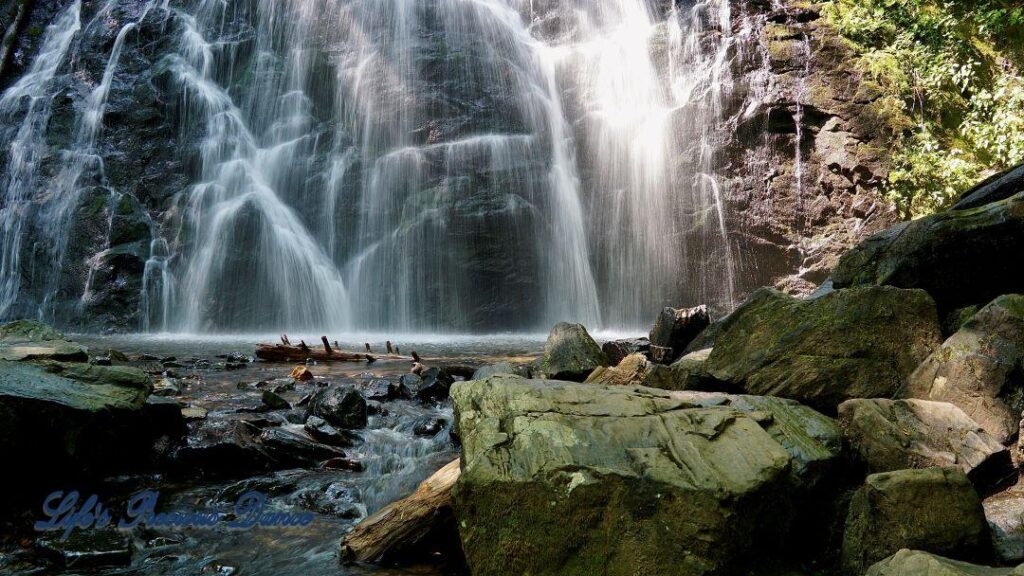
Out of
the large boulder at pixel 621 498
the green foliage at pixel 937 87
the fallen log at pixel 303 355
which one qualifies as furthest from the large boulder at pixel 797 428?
the green foliage at pixel 937 87

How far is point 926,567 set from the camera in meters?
2.17

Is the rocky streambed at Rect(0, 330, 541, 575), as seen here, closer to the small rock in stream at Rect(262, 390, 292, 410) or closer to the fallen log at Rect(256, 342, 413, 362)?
the small rock in stream at Rect(262, 390, 292, 410)

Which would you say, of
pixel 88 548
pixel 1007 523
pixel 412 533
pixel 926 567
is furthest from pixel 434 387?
pixel 926 567

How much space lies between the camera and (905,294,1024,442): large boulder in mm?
3461

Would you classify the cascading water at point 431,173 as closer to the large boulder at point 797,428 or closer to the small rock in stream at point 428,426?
the small rock in stream at point 428,426

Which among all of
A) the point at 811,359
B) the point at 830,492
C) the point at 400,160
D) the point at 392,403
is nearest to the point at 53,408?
the point at 392,403

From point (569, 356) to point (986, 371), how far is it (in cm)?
365

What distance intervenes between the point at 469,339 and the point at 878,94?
41.7 feet

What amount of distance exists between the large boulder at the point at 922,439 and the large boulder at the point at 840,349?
0.59 m

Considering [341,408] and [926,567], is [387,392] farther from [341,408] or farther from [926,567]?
[926,567]

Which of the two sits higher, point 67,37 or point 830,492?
point 67,37

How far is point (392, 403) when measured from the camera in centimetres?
718

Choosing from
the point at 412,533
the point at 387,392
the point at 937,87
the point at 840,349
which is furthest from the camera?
the point at 937,87

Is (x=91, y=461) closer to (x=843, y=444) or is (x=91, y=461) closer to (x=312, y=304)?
(x=843, y=444)
